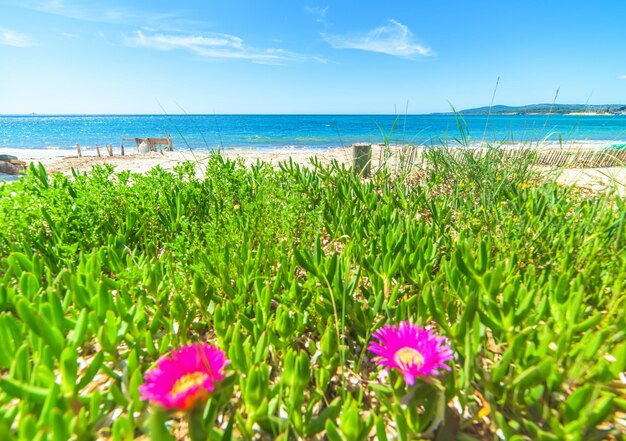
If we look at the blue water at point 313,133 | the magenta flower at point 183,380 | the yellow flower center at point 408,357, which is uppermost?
the magenta flower at point 183,380

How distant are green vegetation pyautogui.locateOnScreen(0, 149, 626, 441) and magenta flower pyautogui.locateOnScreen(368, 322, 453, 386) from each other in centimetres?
7

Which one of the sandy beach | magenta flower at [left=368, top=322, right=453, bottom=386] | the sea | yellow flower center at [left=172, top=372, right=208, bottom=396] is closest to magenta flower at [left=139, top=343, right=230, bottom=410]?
yellow flower center at [left=172, top=372, right=208, bottom=396]

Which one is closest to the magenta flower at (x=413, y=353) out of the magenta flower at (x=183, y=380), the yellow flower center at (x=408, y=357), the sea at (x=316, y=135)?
the yellow flower center at (x=408, y=357)

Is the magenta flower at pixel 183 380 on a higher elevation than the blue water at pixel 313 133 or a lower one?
higher

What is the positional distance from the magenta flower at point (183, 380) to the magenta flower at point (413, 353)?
40 centimetres

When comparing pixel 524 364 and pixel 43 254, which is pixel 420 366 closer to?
pixel 524 364

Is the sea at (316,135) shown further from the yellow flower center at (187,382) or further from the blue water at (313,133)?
the yellow flower center at (187,382)

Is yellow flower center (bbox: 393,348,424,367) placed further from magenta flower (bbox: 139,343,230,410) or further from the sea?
the sea

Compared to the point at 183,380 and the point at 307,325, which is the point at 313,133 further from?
the point at 183,380

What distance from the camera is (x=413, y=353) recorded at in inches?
35.3

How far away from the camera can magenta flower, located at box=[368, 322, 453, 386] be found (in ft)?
2.78

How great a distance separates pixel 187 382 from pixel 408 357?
1.72ft

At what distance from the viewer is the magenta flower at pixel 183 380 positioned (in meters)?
0.69

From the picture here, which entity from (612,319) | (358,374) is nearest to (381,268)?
(358,374)
